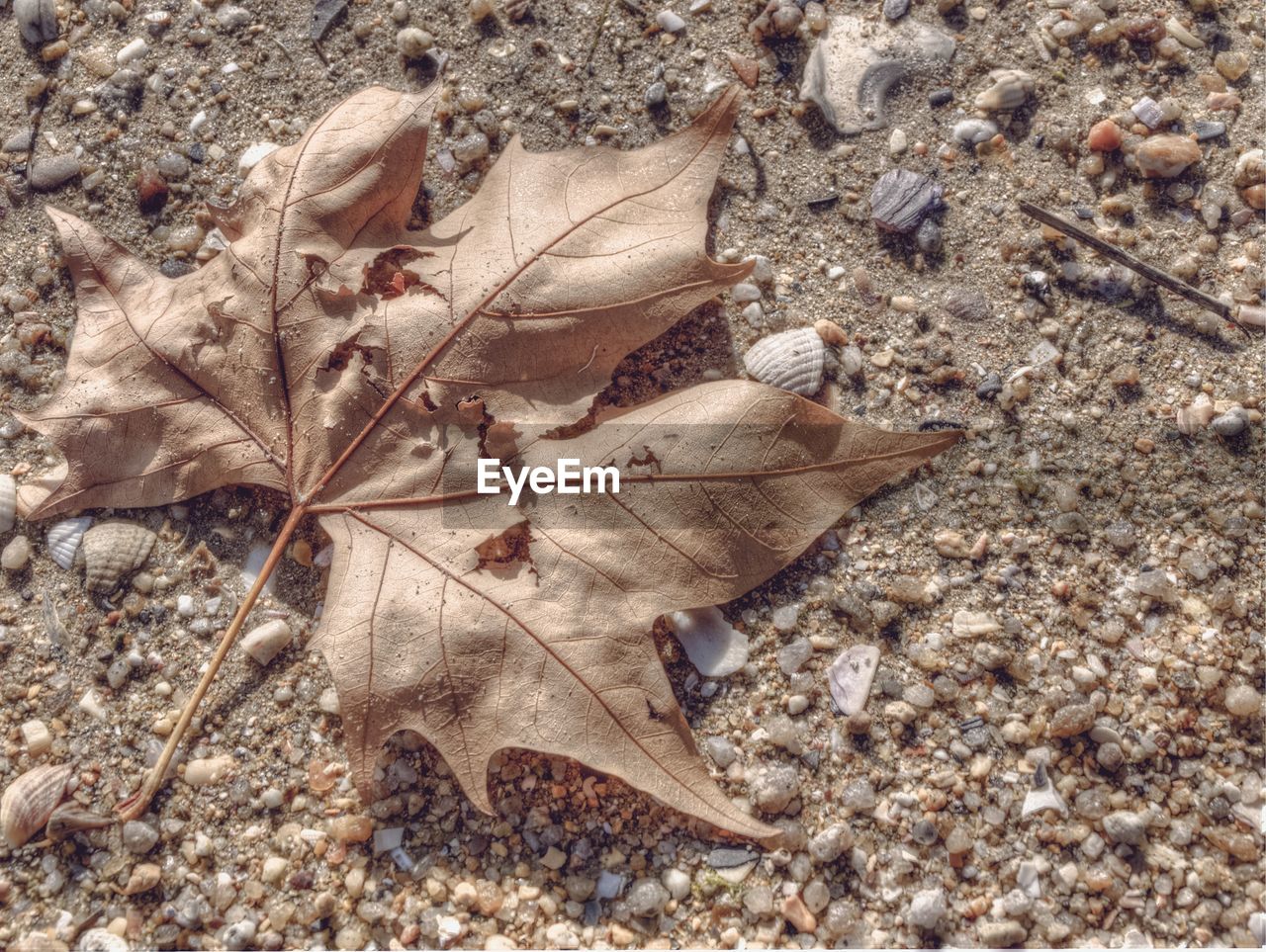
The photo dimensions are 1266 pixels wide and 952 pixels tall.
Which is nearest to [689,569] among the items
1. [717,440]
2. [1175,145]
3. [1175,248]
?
[717,440]

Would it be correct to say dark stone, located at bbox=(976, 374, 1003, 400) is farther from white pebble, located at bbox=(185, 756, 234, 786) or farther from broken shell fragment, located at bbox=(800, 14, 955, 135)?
white pebble, located at bbox=(185, 756, 234, 786)

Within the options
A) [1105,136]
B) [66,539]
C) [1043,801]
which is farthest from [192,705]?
[1105,136]

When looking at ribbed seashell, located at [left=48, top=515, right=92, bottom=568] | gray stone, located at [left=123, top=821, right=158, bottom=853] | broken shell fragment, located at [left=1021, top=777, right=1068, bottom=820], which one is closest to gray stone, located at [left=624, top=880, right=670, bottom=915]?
broken shell fragment, located at [left=1021, top=777, right=1068, bottom=820]

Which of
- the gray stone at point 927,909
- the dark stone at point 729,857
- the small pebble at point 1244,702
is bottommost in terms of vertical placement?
the gray stone at point 927,909

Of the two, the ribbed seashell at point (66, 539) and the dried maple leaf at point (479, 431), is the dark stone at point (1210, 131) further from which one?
the ribbed seashell at point (66, 539)

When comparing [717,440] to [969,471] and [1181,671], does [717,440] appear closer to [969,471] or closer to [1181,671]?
[969,471]

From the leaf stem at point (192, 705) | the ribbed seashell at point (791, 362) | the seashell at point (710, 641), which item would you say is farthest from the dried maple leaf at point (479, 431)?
the ribbed seashell at point (791, 362)

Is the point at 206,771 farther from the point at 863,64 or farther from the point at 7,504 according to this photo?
the point at 863,64
